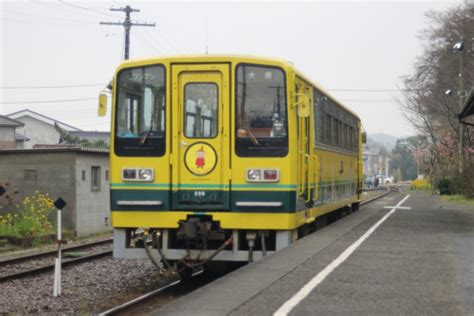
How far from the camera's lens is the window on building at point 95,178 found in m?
25.7

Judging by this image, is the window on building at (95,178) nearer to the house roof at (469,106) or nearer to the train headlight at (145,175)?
the house roof at (469,106)

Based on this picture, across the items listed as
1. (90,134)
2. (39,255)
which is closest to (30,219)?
(39,255)

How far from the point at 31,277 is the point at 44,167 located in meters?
12.3

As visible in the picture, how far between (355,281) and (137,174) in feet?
11.7

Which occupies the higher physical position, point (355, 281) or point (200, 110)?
point (200, 110)

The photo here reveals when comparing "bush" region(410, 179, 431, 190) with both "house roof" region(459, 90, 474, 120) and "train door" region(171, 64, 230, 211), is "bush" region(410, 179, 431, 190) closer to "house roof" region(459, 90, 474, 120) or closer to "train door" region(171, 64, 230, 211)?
"house roof" region(459, 90, 474, 120)

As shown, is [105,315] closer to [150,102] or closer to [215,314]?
[215,314]

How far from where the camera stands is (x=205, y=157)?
10328mm

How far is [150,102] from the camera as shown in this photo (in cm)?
1053

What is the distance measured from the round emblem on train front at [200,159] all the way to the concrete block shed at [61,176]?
14.0 m

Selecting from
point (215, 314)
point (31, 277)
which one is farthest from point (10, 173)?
point (215, 314)

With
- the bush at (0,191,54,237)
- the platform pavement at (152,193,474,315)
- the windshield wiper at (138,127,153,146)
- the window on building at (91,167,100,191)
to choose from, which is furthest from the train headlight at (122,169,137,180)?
the window on building at (91,167,100,191)

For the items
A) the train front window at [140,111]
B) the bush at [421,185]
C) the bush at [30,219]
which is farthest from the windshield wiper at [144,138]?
the bush at [421,185]

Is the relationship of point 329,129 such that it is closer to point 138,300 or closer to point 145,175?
point 145,175
